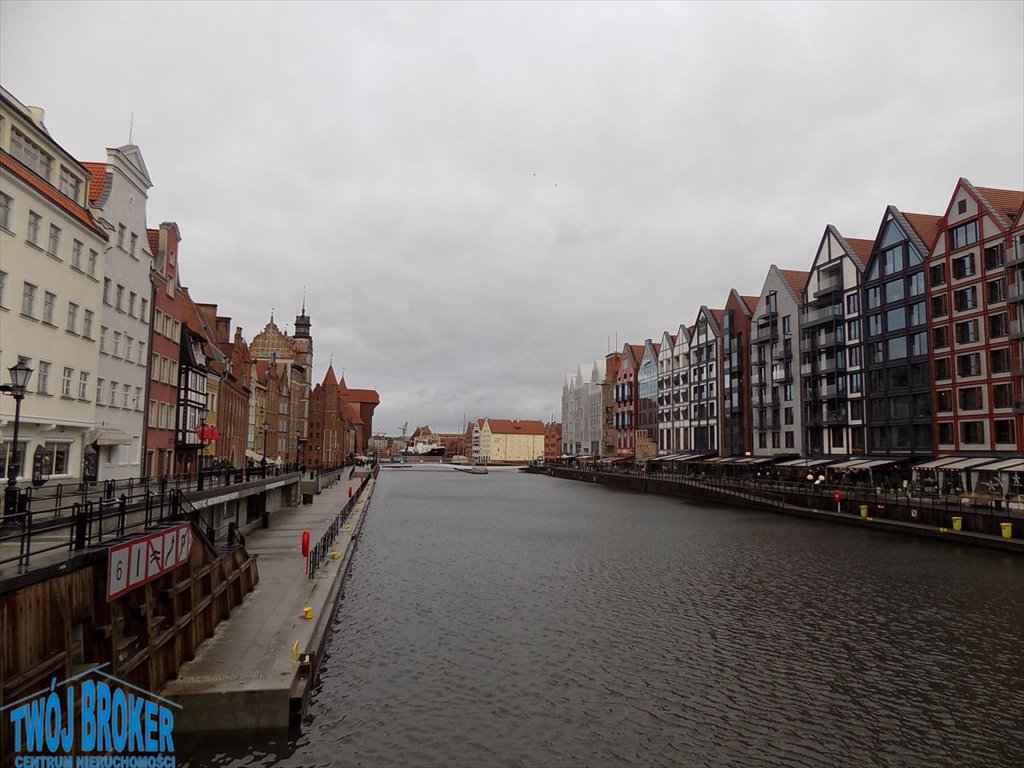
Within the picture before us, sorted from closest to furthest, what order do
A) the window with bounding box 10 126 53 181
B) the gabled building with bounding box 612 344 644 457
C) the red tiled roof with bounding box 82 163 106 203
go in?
the window with bounding box 10 126 53 181 → the red tiled roof with bounding box 82 163 106 203 → the gabled building with bounding box 612 344 644 457

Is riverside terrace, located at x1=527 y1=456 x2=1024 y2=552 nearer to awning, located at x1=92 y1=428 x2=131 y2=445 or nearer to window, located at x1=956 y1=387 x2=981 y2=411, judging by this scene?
window, located at x1=956 y1=387 x2=981 y2=411

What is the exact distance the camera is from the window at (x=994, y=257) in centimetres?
5263

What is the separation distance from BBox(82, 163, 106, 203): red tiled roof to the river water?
23854mm

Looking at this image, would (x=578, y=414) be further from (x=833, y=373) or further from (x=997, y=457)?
(x=997, y=457)

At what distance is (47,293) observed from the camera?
2784 centimetres

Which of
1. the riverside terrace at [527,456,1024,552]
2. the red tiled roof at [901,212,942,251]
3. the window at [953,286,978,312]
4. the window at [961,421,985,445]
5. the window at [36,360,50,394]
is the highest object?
the red tiled roof at [901,212,942,251]

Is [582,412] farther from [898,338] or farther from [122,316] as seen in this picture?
[122,316]

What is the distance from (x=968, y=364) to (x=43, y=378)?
65.6 metres

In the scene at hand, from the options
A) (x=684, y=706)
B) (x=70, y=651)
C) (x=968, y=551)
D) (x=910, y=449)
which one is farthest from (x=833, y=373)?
(x=70, y=651)

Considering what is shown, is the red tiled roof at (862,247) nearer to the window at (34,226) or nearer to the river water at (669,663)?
the river water at (669,663)

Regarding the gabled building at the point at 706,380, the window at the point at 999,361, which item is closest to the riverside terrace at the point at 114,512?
the window at the point at 999,361

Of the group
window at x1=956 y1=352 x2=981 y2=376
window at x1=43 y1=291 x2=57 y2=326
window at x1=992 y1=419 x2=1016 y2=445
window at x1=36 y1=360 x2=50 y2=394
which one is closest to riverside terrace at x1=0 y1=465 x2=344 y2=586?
window at x1=36 y1=360 x2=50 y2=394

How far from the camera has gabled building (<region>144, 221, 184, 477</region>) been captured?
135ft

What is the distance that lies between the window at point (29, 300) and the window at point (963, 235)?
66057mm
